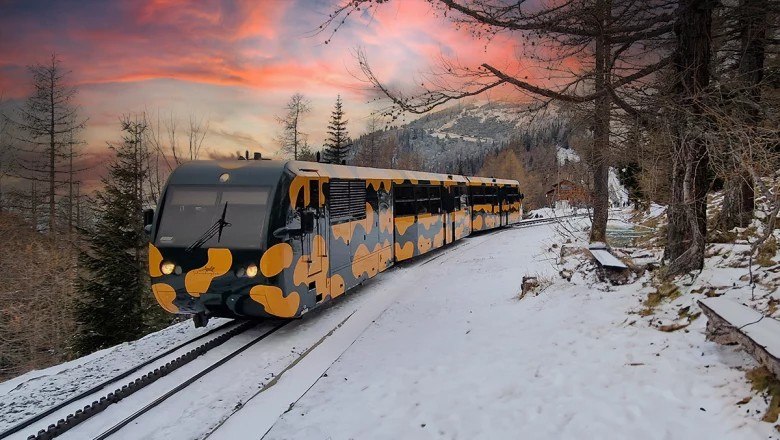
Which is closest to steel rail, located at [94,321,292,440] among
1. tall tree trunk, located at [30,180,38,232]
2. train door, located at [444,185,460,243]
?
train door, located at [444,185,460,243]

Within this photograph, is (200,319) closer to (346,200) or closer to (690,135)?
(346,200)

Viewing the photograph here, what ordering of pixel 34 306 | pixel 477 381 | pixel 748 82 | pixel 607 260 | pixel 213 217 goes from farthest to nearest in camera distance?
pixel 34 306
pixel 607 260
pixel 213 217
pixel 748 82
pixel 477 381

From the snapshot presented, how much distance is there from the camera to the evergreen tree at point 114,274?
20422 mm

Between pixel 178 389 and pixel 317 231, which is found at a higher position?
pixel 317 231

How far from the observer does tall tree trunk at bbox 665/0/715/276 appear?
5.95 metres

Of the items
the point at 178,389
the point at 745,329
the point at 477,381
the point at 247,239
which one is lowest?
the point at 178,389

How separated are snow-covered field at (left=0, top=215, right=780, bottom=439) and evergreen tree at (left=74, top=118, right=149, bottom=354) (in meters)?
14.8

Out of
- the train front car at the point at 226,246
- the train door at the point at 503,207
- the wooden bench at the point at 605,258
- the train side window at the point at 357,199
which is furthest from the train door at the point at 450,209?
the train front car at the point at 226,246

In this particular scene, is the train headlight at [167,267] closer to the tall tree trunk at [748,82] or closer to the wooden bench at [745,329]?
the wooden bench at [745,329]

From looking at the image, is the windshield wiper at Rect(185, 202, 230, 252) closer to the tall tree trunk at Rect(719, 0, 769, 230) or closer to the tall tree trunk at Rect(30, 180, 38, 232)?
the tall tree trunk at Rect(719, 0, 769, 230)

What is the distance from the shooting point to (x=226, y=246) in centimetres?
745

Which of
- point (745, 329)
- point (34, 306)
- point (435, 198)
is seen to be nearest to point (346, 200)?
point (745, 329)

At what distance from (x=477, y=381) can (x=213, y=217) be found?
16.1 feet

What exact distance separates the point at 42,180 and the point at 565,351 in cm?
3974
